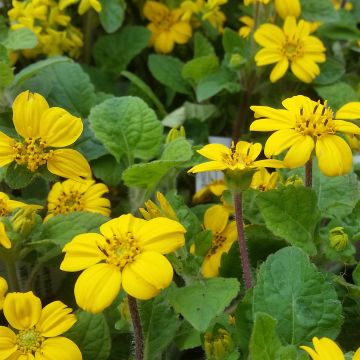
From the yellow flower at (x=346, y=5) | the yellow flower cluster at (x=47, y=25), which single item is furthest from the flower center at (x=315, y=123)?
the yellow flower at (x=346, y=5)

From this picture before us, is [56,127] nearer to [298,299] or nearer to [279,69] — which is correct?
[298,299]

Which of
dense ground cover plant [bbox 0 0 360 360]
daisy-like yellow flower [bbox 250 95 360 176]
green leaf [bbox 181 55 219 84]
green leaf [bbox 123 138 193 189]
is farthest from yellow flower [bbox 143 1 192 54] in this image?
daisy-like yellow flower [bbox 250 95 360 176]

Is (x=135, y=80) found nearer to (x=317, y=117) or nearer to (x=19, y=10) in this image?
(x=19, y=10)

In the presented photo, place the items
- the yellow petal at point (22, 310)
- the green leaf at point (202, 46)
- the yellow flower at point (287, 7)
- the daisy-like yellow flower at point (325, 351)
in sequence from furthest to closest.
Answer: the green leaf at point (202, 46) → the yellow flower at point (287, 7) → the yellow petal at point (22, 310) → the daisy-like yellow flower at point (325, 351)

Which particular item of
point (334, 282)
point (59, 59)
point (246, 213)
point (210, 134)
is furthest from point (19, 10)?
point (334, 282)

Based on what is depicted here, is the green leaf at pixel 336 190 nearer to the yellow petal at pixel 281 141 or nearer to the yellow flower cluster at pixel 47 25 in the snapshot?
the yellow petal at pixel 281 141

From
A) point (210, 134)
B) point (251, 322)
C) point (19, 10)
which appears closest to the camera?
point (251, 322)
